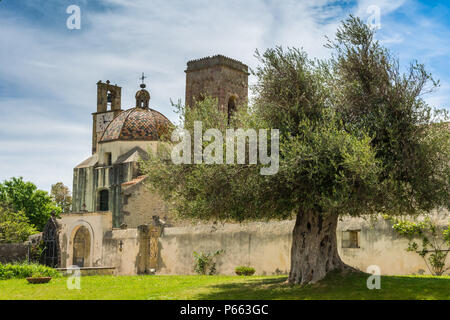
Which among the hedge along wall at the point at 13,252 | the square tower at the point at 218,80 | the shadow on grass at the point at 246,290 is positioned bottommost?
the hedge along wall at the point at 13,252

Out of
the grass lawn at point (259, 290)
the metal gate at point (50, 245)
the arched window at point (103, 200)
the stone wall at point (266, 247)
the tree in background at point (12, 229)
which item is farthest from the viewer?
the tree in background at point (12, 229)

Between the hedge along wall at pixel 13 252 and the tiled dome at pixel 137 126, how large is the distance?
37.4 feet

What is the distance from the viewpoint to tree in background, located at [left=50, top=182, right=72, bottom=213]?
2383 inches

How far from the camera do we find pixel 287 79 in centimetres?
1445

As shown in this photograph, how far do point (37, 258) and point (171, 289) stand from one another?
63.0ft

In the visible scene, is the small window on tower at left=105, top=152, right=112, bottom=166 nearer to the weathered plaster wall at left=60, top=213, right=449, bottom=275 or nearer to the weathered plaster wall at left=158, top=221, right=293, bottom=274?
the weathered plaster wall at left=60, top=213, right=449, bottom=275

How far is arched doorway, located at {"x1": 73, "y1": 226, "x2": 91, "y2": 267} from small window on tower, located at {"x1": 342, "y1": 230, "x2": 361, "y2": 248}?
17.2 metres

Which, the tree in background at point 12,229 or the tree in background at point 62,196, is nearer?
the tree in background at point 12,229

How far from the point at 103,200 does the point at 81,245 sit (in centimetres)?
1014

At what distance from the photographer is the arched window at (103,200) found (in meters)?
40.7

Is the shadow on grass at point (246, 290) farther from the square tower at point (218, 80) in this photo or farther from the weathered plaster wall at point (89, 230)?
the square tower at point (218, 80)

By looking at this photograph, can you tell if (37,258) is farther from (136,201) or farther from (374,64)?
(374,64)

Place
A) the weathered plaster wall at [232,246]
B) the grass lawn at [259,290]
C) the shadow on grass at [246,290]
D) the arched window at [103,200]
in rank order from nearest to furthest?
the grass lawn at [259,290] → the shadow on grass at [246,290] → the weathered plaster wall at [232,246] → the arched window at [103,200]

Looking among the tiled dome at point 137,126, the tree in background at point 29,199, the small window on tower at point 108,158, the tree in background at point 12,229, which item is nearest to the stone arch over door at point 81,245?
the small window on tower at point 108,158
